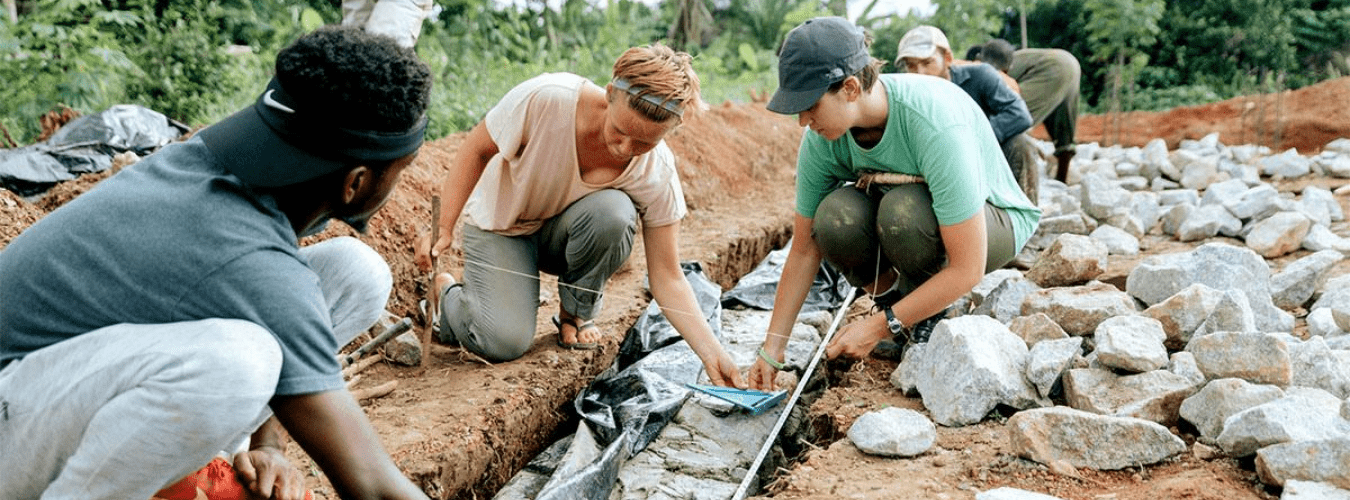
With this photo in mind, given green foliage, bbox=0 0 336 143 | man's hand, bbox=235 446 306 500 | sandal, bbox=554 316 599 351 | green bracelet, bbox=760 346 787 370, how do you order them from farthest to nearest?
green foliage, bbox=0 0 336 143, sandal, bbox=554 316 599 351, green bracelet, bbox=760 346 787 370, man's hand, bbox=235 446 306 500

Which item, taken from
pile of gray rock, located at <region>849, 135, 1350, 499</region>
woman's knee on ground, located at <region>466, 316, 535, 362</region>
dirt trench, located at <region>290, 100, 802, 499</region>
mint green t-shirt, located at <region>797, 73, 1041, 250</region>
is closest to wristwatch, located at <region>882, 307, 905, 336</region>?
pile of gray rock, located at <region>849, 135, 1350, 499</region>

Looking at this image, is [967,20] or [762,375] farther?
[967,20]

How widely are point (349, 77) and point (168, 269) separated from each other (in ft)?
1.28

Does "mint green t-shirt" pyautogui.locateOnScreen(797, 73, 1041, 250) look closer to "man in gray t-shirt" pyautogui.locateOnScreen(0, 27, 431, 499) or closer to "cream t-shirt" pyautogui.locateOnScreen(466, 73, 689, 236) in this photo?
"cream t-shirt" pyautogui.locateOnScreen(466, 73, 689, 236)

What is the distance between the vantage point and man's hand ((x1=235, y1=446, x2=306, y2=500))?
69.1 inches

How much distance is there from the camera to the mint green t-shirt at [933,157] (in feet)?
8.86

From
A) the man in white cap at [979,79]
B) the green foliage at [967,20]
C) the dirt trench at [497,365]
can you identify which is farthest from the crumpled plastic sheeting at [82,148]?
the green foliage at [967,20]

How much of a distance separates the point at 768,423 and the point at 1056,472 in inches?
33.9

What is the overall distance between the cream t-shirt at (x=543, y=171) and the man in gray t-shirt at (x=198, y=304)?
1448 millimetres

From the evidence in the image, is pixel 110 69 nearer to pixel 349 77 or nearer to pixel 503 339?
pixel 503 339

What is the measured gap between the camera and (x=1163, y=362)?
2.76 meters

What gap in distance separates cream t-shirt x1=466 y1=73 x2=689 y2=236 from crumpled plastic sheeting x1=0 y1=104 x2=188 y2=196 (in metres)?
1.95

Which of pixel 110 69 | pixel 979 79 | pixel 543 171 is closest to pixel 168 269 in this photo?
pixel 543 171

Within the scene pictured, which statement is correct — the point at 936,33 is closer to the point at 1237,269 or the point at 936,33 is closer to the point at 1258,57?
the point at 1237,269
